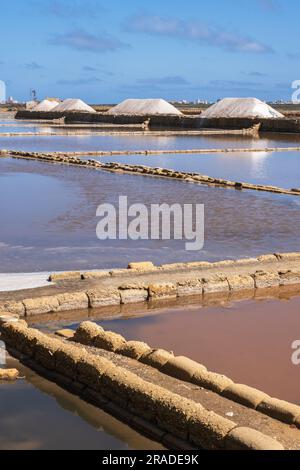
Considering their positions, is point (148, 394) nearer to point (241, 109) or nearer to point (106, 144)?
point (106, 144)

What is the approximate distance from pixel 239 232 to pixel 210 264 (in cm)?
292

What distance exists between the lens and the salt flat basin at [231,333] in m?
5.38

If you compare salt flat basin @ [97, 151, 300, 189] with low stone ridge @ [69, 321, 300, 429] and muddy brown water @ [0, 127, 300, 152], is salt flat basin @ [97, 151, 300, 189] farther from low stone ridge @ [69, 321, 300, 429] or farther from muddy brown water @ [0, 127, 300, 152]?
low stone ridge @ [69, 321, 300, 429]

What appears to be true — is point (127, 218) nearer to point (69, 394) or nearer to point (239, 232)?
point (239, 232)

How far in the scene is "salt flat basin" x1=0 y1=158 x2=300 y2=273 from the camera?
29.9 feet

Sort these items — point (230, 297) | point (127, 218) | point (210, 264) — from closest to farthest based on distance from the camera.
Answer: point (230, 297) → point (210, 264) → point (127, 218)

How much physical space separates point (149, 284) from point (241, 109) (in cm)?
4548

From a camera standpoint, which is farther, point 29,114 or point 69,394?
point 29,114

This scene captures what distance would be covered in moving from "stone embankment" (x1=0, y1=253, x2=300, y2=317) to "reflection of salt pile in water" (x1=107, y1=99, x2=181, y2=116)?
49158 mm

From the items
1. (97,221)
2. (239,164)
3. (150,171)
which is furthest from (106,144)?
(97,221)

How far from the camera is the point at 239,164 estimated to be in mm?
22797

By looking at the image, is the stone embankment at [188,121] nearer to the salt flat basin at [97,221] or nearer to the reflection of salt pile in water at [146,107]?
the reflection of salt pile in water at [146,107]
